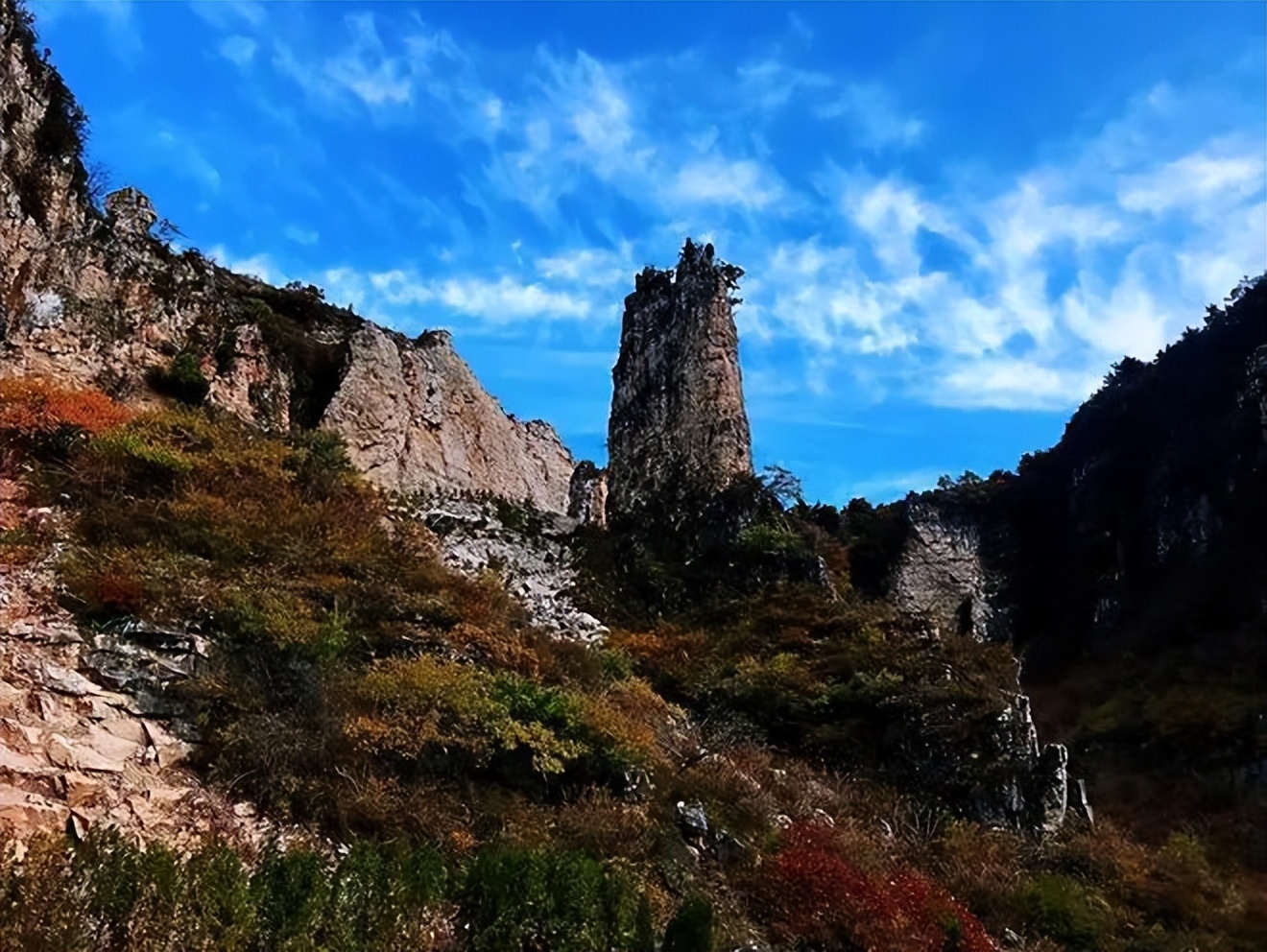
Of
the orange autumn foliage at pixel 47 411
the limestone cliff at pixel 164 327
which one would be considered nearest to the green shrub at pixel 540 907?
Answer: the orange autumn foliage at pixel 47 411

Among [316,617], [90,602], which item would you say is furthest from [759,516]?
[90,602]

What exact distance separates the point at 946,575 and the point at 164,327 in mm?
25268

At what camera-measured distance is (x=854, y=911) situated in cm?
938

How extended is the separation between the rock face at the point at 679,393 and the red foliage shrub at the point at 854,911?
11.5m

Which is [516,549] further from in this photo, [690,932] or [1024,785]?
[690,932]

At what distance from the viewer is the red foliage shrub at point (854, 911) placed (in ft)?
30.2

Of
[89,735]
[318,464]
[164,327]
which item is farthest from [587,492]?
[89,735]

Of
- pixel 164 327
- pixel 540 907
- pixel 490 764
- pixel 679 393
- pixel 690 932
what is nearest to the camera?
pixel 540 907

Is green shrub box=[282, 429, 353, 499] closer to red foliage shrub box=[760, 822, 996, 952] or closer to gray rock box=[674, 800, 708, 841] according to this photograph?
gray rock box=[674, 800, 708, 841]

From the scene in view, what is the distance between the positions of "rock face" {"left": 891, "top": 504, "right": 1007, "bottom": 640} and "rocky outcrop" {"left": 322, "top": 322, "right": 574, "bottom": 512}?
12.4 metres

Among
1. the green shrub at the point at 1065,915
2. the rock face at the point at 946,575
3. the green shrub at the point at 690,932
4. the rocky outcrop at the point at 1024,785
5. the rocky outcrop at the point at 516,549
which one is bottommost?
the green shrub at the point at 1065,915

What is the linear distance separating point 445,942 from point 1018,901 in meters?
7.21

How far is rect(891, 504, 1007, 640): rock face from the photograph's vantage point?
110 feet

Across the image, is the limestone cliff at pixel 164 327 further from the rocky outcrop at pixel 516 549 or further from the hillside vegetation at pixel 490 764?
the rocky outcrop at pixel 516 549
